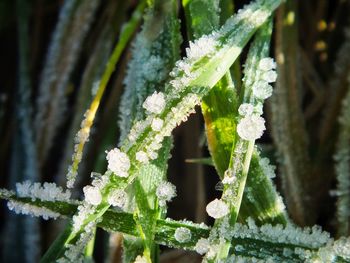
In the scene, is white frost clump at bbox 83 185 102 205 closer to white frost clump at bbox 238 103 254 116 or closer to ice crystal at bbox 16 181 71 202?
ice crystal at bbox 16 181 71 202

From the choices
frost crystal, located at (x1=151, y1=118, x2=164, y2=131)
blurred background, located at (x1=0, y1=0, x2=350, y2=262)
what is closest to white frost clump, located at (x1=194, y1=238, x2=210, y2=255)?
frost crystal, located at (x1=151, y1=118, x2=164, y2=131)

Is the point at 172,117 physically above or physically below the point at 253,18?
below

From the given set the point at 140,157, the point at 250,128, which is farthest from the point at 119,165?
the point at 250,128

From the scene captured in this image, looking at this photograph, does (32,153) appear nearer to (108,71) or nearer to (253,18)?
(108,71)

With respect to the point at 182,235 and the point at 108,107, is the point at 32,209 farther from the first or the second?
the point at 108,107

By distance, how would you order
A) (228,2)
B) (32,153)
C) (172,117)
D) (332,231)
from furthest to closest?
(32,153) < (332,231) < (228,2) < (172,117)

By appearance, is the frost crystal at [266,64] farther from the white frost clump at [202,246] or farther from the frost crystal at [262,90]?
the white frost clump at [202,246]

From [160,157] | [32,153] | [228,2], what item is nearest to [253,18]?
[228,2]

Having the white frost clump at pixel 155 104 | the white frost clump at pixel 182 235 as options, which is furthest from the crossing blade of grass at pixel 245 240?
the white frost clump at pixel 155 104
